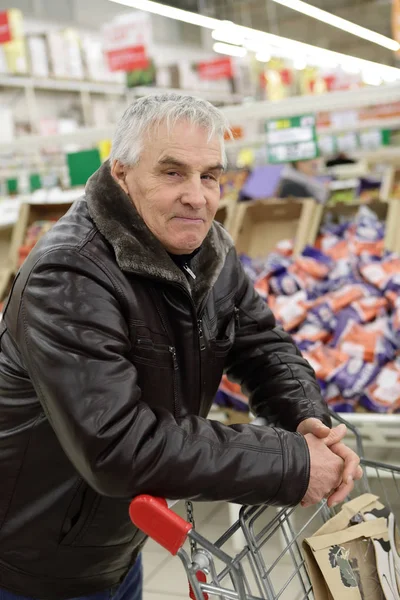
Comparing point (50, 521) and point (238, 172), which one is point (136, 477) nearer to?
point (50, 521)

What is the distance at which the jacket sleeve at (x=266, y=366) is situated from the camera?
169 centimetres

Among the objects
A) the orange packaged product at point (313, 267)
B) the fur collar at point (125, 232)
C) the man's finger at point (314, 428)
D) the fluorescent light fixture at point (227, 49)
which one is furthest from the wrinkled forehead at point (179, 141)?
the fluorescent light fixture at point (227, 49)

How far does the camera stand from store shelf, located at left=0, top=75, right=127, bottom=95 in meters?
10.6

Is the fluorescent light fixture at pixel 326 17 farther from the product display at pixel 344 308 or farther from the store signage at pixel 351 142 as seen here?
the product display at pixel 344 308

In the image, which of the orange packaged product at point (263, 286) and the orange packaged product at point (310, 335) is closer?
the orange packaged product at point (310, 335)

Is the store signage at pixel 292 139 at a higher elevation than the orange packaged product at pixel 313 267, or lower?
higher


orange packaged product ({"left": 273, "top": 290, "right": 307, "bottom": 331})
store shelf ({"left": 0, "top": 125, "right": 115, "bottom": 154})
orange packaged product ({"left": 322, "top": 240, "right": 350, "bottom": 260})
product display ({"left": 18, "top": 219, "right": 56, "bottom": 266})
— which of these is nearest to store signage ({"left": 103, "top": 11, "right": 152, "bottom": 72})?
store shelf ({"left": 0, "top": 125, "right": 115, "bottom": 154})

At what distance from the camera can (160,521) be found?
124 centimetres

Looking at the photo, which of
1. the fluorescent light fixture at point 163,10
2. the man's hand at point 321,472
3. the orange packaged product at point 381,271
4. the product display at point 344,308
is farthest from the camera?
the fluorescent light fixture at point 163,10

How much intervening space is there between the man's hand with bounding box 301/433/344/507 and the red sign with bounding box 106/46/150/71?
29.7 ft

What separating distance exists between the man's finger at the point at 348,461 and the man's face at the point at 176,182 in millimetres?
505

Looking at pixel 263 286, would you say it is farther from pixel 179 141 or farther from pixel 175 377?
pixel 179 141

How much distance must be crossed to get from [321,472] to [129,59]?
30.6 feet

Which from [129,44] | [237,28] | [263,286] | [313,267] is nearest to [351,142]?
[129,44]
